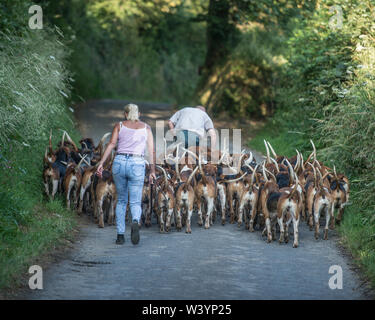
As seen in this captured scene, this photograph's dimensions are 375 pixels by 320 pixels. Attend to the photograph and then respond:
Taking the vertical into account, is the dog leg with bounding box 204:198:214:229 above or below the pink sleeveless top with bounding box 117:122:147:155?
below

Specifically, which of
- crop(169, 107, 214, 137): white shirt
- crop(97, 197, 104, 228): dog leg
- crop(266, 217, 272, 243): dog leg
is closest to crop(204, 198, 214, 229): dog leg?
crop(266, 217, 272, 243): dog leg

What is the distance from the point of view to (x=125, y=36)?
4556 cm

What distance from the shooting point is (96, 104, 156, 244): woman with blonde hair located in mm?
9523

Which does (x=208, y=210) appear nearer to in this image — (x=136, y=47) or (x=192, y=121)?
(x=192, y=121)

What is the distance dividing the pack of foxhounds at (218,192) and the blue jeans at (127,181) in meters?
0.93

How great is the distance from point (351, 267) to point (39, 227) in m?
4.33

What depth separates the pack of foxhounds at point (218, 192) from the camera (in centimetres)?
1034

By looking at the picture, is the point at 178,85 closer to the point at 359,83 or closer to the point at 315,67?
the point at 315,67

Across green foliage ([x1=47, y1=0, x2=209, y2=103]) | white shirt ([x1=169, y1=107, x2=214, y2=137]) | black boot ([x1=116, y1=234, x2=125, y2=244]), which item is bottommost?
black boot ([x1=116, y1=234, x2=125, y2=244])

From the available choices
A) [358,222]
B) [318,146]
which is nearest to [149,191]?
[358,222]

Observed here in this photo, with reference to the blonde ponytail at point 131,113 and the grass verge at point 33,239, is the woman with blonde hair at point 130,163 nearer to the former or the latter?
the blonde ponytail at point 131,113

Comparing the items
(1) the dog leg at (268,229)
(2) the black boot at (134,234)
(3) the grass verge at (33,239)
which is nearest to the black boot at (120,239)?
(2) the black boot at (134,234)

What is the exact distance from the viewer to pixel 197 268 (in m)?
8.21

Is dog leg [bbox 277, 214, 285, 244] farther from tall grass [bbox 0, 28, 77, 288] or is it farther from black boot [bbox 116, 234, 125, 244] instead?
tall grass [bbox 0, 28, 77, 288]
